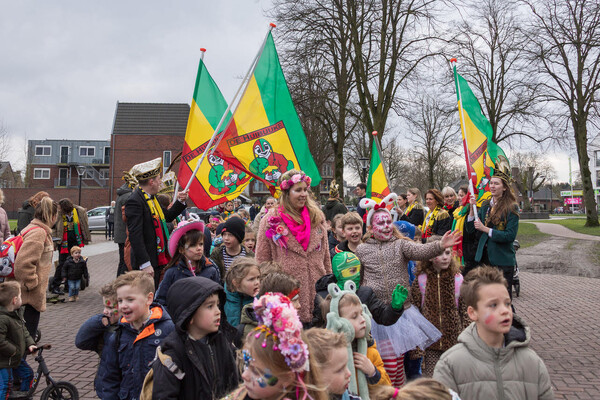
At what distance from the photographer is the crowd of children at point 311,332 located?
1890 millimetres

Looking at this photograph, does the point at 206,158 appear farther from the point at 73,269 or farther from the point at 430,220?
the point at 73,269

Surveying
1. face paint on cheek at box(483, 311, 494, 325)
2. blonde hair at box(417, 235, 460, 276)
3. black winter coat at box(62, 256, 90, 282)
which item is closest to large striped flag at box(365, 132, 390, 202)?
blonde hair at box(417, 235, 460, 276)

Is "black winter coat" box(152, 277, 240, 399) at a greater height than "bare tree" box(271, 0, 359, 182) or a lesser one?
lesser

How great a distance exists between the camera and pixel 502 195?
5395 mm

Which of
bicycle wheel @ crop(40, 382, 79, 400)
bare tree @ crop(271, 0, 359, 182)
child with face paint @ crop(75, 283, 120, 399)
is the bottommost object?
bicycle wheel @ crop(40, 382, 79, 400)

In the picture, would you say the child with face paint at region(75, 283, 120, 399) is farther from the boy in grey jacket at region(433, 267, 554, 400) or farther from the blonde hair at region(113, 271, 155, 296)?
the boy in grey jacket at region(433, 267, 554, 400)

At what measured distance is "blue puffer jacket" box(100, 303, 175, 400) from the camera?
122 inches

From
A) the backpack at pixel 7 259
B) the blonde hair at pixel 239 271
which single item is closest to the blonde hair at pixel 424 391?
the blonde hair at pixel 239 271

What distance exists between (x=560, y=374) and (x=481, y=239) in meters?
1.62

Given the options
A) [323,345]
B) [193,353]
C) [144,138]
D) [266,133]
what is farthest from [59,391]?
[144,138]


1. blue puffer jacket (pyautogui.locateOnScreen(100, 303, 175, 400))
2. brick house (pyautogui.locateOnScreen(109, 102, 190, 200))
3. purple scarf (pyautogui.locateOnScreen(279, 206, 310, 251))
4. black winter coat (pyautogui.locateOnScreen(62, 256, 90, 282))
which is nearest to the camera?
blue puffer jacket (pyautogui.locateOnScreen(100, 303, 175, 400))

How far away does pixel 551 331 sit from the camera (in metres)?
7.04

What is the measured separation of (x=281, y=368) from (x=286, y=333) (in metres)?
0.17

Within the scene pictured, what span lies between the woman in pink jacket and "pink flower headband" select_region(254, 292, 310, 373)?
240cm
